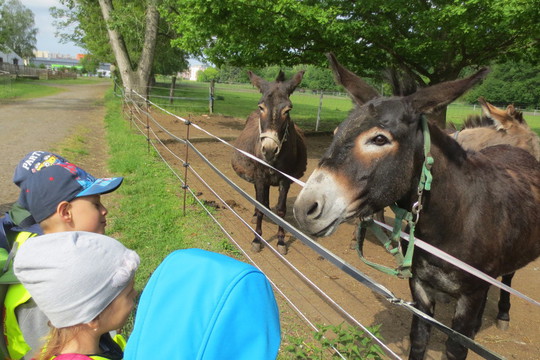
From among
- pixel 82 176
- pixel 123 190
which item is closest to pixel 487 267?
pixel 82 176

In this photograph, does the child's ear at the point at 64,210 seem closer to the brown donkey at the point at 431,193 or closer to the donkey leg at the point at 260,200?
the brown donkey at the point at 431,193

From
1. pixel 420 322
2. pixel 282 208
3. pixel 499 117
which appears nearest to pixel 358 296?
pixel 420 322

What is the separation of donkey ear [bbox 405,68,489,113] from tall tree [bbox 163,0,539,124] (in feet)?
18.9

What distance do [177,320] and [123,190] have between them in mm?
6065

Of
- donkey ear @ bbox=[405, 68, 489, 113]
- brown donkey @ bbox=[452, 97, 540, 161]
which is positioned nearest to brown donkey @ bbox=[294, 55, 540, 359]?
donkey ear @ bbox=[405, 68, 489, 113]

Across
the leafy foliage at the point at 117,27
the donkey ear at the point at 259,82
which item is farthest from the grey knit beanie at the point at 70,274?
the leafy foliage at the point at 117,27

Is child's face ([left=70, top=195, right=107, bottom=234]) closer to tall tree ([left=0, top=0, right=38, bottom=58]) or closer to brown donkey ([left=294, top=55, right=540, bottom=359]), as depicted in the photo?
brown donkey ([left=294, top=55, right=540, bottom=359])

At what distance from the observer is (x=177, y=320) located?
902 millimetres

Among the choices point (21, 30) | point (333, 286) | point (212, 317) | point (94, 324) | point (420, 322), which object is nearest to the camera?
point (212, 317)

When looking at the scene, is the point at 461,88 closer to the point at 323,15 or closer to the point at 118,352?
the point at 118,352

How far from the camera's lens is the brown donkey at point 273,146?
4609 millimetres

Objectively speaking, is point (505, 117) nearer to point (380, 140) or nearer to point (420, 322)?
point (420, 322)

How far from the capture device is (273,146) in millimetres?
4516

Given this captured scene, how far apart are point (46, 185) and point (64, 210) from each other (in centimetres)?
17
